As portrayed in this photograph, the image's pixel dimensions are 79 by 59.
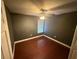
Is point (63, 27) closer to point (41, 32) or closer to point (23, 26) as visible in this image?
point (23, 26)

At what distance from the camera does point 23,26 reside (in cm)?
534

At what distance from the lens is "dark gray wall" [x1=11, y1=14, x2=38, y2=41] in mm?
4901

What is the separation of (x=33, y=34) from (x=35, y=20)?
1.01 metres

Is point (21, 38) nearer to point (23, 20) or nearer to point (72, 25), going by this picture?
point (23, 20)

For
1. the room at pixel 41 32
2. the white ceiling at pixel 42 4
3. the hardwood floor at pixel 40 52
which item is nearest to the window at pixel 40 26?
the room at pixel 41 32

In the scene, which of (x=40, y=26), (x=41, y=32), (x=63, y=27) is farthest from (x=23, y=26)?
(x=63, y=27)

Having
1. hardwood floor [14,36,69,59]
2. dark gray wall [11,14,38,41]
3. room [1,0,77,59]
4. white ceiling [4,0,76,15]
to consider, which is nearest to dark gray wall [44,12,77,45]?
room [1,0,77,59]

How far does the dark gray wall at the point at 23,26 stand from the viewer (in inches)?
193

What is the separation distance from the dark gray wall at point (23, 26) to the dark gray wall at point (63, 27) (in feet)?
3.89

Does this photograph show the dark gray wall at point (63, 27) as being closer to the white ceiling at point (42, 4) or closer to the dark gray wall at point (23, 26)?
the white ceiling at point (42, 4)

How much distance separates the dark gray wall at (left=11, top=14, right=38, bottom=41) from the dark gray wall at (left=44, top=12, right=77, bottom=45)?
1.19m

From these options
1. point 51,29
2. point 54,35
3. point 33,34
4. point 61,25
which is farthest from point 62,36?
point 33,34

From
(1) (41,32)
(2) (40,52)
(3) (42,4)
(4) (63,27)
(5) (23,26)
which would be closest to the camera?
(3) (42,4)

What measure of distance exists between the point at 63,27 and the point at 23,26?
7.68ft
